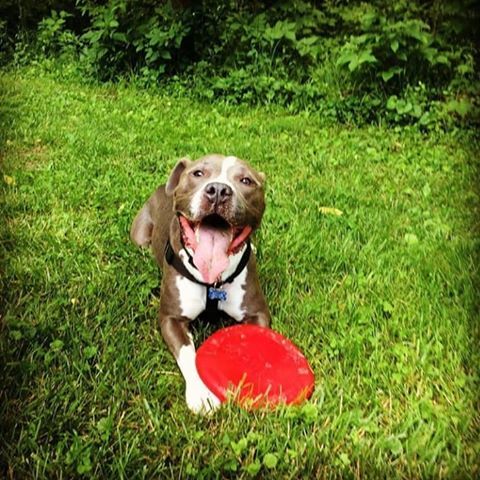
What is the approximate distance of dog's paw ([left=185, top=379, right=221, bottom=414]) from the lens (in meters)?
2.62

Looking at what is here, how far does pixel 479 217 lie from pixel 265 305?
100.0 inches

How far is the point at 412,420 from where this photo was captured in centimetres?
269

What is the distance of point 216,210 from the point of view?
121 inches

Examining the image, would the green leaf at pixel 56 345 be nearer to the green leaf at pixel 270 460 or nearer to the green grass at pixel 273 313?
the green grass at pixel 273 313

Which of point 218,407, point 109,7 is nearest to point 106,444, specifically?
point 218,407

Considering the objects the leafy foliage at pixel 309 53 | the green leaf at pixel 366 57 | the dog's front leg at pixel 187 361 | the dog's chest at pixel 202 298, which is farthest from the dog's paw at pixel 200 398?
the green leaf at pixel 366 57

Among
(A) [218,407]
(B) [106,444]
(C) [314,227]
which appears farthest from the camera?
(C) [314,227]

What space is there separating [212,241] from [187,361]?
0.63m

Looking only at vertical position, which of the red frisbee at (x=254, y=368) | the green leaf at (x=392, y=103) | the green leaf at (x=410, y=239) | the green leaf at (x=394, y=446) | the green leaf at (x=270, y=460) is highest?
the green leaf at (x=270, y=460)

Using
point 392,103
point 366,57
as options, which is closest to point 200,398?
point 392,103

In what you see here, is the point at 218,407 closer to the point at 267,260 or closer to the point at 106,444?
the point at 106,444

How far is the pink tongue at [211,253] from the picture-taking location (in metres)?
3.11

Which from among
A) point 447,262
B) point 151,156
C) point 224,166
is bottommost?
point 151,156

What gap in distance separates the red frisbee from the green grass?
0.32 ft
